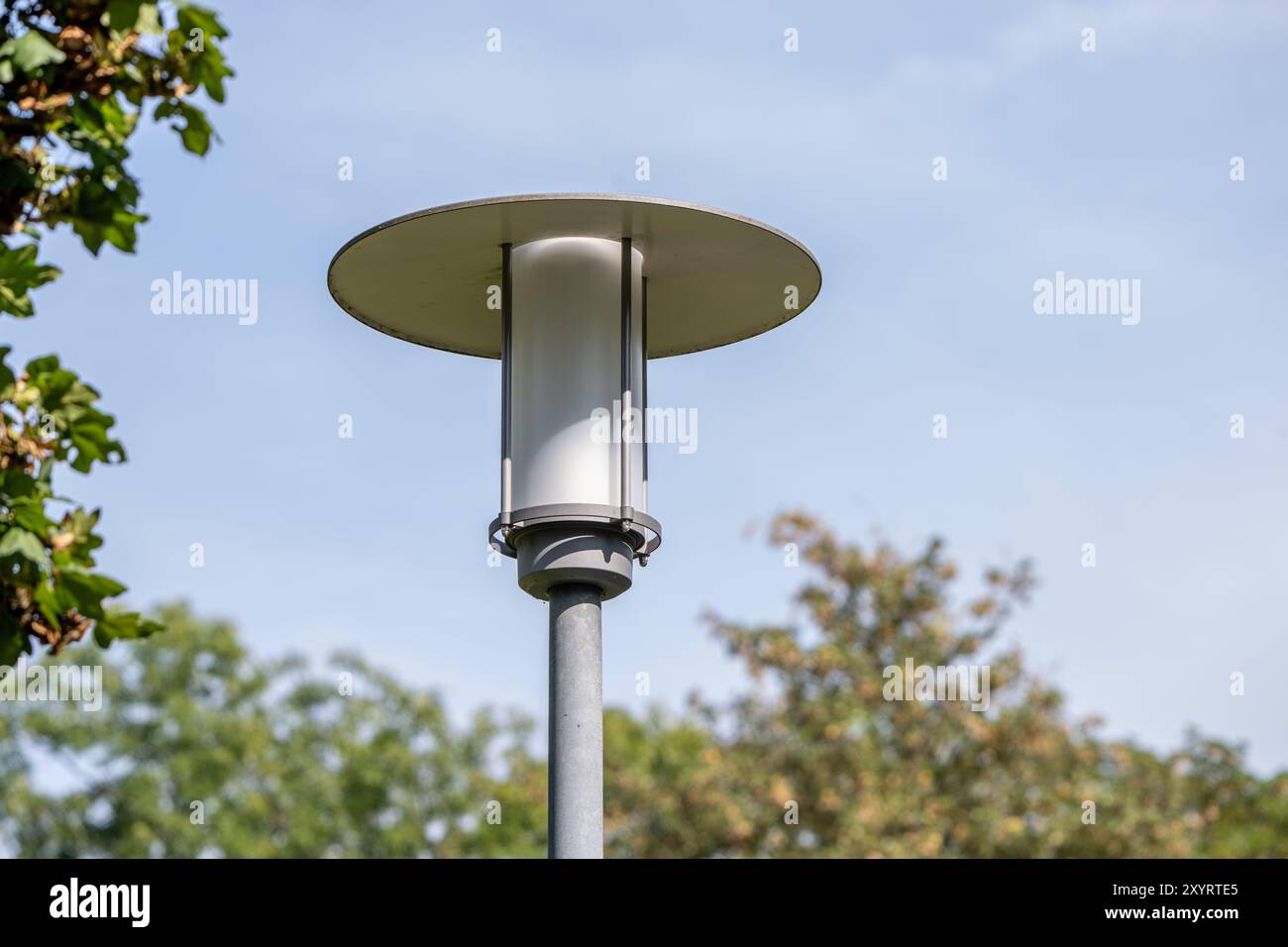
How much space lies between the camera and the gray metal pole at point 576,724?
4.00 meters

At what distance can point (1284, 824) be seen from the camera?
60.2 feet

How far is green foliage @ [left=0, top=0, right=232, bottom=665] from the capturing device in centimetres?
269

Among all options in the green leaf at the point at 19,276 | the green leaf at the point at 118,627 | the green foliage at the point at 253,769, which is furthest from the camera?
the green foliage at the point at 253,769

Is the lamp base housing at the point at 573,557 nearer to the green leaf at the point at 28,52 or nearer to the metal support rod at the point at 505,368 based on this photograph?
the metal support rod at the point at 505,368

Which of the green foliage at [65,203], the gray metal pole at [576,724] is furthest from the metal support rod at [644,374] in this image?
the green foliage at [65,203]

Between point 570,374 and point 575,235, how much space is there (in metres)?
0.39

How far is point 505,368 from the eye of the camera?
14.6 feet

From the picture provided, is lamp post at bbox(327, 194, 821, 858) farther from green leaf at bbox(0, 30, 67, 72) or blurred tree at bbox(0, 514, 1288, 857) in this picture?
blurred tree at bbox(0, 514, 1288, 857)

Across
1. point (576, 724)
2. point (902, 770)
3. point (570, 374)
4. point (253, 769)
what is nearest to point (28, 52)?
point (570, 374)

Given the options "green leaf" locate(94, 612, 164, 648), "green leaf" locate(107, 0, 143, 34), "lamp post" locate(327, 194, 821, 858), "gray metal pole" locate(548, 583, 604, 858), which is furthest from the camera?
"lamp post" locate(327, 194, 821, 858)

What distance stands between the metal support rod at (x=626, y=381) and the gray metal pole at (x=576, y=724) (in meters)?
0.26

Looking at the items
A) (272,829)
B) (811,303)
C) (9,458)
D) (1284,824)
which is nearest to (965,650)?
(1284,824)

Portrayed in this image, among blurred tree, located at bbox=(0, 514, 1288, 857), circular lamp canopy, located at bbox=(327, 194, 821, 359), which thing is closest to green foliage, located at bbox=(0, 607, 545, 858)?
blurred tree, located at bbox=(0, 514, 1288, 857)
